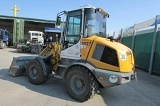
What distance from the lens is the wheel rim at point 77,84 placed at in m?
6.26

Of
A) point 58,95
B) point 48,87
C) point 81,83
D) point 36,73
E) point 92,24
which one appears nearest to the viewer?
point 81,83

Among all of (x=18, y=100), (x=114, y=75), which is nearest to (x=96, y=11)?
(x=114, y=75)

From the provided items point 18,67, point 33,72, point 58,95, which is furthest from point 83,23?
point 18,67

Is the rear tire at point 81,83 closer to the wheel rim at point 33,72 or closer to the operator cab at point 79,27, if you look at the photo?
the operator cab at point 79,27

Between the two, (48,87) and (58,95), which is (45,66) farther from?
(58,95)

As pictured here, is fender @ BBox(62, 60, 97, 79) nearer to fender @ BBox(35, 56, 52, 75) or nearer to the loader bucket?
fender @ BBox(35, 56, 52, 75)

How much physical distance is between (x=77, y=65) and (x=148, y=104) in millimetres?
2437

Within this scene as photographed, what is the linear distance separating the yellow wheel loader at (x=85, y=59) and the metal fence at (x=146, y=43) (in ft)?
16.3

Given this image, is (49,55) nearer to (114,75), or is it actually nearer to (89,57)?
(89,57)

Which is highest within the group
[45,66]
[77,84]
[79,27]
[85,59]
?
[79,27]

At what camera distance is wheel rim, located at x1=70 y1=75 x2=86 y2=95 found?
6256mm

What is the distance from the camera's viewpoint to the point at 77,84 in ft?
20.9

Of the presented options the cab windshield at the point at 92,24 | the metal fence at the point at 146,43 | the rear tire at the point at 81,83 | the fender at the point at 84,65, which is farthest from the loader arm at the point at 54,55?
the metal fence at the point at 146,43

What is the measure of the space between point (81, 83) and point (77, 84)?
151 mm
